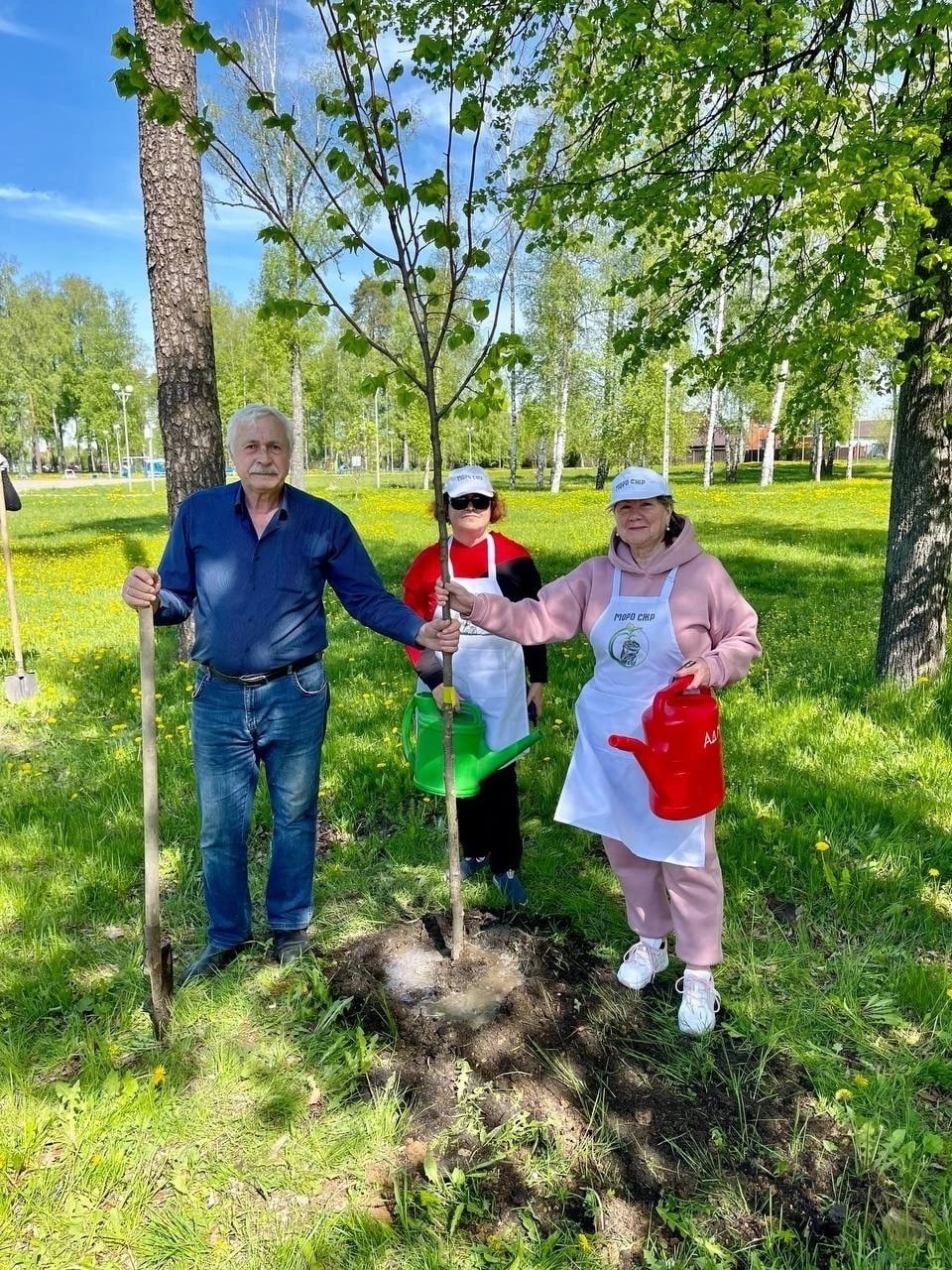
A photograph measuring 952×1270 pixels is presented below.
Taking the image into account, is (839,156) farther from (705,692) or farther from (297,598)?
(297,598)

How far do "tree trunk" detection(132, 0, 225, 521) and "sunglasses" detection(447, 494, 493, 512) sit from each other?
3690 mm

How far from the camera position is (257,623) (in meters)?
2.65

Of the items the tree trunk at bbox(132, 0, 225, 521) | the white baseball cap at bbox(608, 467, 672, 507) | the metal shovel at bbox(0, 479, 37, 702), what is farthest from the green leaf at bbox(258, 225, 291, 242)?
the metal shovel at bbox(0, 479, 37, 702)

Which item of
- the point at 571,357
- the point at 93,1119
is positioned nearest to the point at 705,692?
the point at 93,1119

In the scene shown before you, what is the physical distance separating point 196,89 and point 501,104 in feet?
8.38

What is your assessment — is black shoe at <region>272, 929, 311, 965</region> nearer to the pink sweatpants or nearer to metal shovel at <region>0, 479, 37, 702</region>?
the pink sweatpants

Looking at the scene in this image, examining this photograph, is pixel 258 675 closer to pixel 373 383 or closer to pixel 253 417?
pixel 253 417

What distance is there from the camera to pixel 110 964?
2.99m

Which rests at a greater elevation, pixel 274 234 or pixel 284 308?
pixel 274 234

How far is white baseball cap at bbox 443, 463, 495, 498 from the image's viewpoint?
305 cm

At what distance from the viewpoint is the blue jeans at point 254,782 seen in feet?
9.00

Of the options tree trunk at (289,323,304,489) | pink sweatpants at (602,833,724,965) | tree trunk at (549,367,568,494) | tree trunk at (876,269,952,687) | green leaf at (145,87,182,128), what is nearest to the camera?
green leaf at (145,87,182,128)

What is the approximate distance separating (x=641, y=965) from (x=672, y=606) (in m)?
1.34

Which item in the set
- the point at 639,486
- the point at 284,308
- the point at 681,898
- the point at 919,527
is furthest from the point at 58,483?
the point at 681,898
